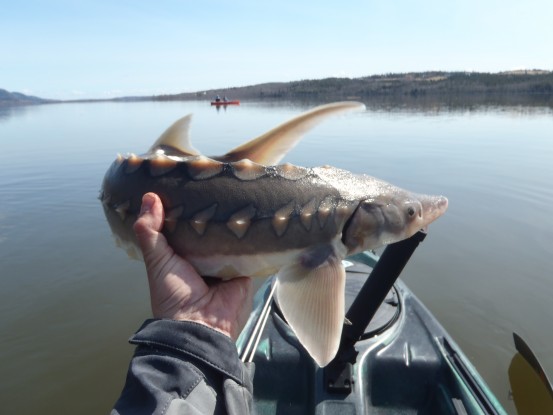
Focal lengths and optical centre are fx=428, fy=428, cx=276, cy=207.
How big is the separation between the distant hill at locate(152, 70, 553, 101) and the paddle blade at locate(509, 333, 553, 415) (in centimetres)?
8980

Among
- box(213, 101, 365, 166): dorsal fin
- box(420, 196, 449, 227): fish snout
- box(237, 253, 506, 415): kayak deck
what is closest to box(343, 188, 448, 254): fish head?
box(420, 196, 449, 227): fish snout

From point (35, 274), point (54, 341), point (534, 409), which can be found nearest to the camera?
point (534, 409)

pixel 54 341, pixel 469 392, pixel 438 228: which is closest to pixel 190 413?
pixel 469 392

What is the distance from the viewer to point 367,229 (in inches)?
94.3

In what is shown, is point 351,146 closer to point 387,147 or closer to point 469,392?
point 387,147

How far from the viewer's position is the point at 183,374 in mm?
1978

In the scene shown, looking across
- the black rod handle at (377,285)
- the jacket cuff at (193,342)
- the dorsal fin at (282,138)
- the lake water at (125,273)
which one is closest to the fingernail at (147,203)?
the dorsal fin at (282,138)

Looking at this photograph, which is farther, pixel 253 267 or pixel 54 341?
pixel 54 341

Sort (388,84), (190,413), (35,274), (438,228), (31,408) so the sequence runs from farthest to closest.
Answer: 1. (388,84)
2. (438,228)
3. (35,274)
4. (31,408)
5. (190,413)

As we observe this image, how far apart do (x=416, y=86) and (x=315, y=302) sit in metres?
116

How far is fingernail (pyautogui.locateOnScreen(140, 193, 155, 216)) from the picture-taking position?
90.0 inches

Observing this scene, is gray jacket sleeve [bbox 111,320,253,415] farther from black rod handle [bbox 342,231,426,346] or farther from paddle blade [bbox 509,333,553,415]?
paddle blade [bbox 509,333,553,415]

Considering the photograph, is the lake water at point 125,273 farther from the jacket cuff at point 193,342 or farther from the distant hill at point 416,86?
the distant hill at point 416,86

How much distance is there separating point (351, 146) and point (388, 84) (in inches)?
4044
